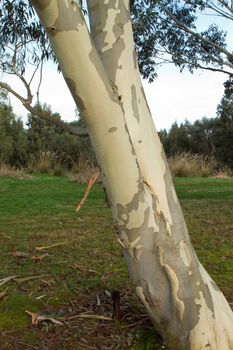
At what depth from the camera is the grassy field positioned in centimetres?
278

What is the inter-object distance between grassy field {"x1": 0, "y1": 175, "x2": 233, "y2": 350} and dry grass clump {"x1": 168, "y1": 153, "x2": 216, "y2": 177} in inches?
409

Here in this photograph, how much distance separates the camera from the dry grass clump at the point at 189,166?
18609 millimetres

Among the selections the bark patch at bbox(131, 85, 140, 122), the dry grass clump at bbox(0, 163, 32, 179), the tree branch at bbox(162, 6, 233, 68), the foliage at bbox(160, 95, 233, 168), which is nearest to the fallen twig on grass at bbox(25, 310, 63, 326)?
the bark patch at bbox(131, 85, 140, 122)

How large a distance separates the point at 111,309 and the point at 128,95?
137 cm

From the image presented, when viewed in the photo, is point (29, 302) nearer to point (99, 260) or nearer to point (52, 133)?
point (99, 260)

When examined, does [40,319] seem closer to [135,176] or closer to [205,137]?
[135,176]

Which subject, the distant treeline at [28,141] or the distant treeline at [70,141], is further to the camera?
the distant treeline at [28,141]

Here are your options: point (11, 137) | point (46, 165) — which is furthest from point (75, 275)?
point (11, 137)

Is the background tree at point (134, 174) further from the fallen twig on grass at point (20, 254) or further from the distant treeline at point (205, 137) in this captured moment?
the distant treeline at point (205, 137)

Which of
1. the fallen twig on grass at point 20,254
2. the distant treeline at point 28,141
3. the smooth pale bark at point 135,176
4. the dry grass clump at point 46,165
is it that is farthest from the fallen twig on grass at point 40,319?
the distant treeline at point 28,141

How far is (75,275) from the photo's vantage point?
387 centimetres

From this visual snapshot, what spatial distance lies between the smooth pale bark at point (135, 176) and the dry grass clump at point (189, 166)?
15.8 meters

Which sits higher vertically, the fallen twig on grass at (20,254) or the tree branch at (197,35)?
the tree branch at (197,35)

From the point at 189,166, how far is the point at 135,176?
54.9 feet
